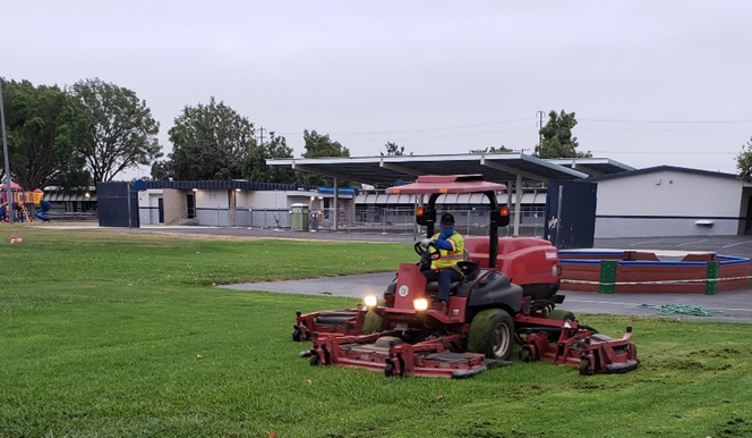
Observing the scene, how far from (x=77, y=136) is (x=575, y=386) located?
6654cm

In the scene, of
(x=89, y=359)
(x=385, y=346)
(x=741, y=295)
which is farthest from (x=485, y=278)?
(x=741, y=295)

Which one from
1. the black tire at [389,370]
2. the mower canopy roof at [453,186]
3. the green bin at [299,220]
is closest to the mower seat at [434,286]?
the mower canopy roof at [453,186]

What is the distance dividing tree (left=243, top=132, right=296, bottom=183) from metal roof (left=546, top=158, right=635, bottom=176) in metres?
36.7

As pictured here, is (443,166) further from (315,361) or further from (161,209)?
(315,361)

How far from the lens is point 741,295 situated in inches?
656

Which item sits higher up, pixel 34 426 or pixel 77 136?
pixel 77 136

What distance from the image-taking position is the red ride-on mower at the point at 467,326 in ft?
23.7

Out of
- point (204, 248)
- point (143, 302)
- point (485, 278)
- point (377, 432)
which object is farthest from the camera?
point (204, 248)

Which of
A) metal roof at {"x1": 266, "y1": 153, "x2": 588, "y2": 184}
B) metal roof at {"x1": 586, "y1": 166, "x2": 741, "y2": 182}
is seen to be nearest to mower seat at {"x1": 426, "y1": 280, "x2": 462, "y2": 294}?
metal roof at {"x1": 266, "y1": 153, "x2": 588, "y2": 184}

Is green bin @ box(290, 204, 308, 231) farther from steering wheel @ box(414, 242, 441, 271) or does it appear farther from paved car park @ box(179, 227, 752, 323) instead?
steering wheel @ box(414, 242, 441, 271)

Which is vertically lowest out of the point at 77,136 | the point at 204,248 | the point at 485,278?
the point at 204,248

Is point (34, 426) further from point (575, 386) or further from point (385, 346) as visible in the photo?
point (575, 386)

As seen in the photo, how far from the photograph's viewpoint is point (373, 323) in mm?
8539

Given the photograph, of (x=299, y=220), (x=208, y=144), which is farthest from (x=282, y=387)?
A: (x=208, y=144)
